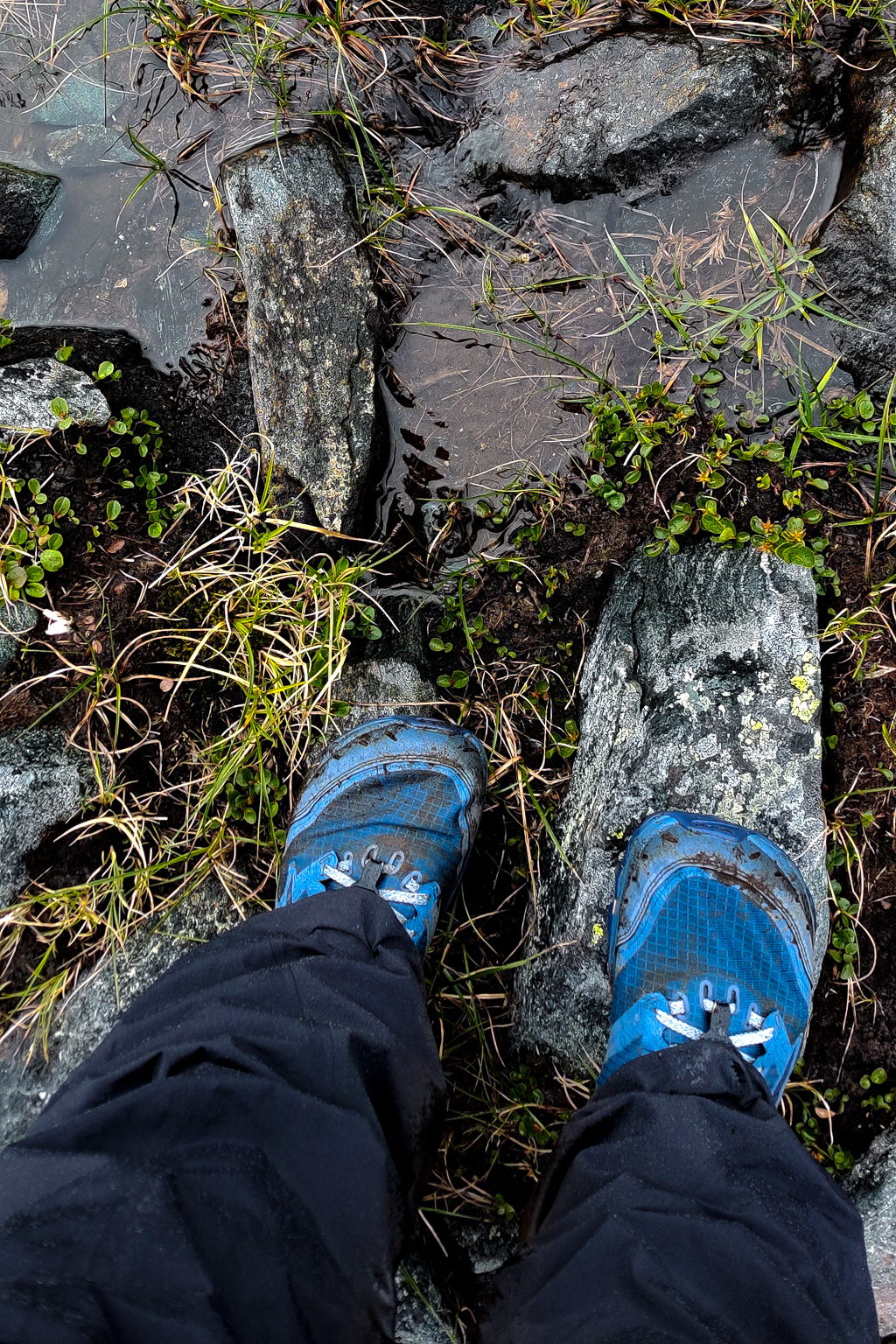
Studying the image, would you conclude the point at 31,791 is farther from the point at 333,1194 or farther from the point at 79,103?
the point at 79,103

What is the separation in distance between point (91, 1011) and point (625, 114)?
3.52 m

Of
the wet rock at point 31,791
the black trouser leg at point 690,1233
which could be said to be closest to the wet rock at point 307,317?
the wet rock at point 31,791

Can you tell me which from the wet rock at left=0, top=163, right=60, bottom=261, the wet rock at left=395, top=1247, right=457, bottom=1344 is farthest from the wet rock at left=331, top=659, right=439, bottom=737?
the wet rock at left=0, top=163, right=60, bottom=261

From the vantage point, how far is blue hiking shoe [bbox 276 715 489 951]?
254 centimetres

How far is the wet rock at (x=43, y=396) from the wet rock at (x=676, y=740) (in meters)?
1.93

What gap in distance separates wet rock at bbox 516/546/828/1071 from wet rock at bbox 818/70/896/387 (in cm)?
82

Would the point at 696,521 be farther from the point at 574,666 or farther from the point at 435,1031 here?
the point at 435,1031

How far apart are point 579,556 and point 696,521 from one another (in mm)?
409

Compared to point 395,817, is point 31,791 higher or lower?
higher

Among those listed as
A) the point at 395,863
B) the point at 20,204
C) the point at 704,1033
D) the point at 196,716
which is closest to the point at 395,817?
the point at 395,863

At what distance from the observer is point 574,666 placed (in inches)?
110

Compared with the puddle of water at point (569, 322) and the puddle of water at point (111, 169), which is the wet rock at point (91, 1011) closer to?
the puddle of water at point (569, 322)

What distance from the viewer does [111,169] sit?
2846mm

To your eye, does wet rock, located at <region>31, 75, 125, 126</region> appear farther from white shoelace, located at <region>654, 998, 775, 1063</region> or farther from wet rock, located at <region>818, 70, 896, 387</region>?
white shoelace, located at <region>654, 998, 775, 1063</region>
